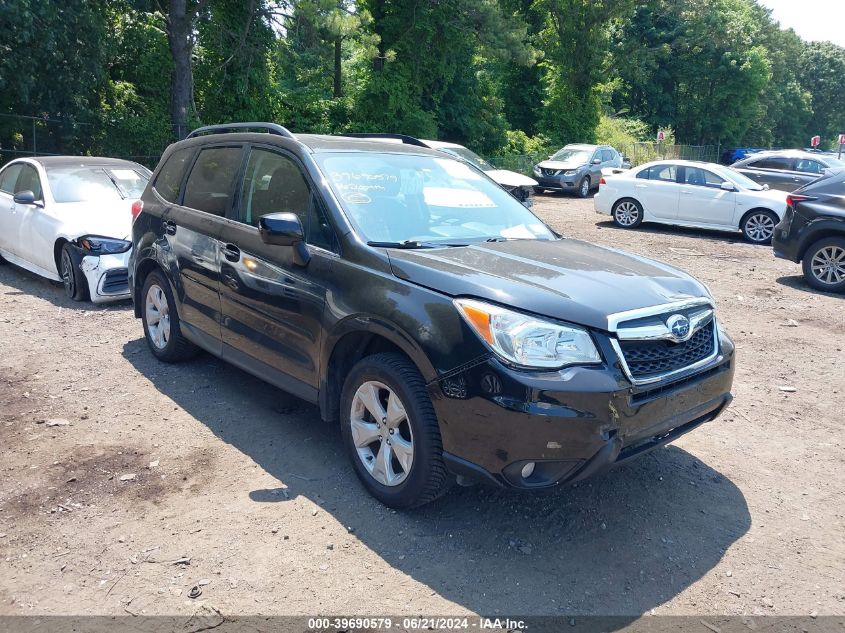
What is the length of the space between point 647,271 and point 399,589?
86.7 inches

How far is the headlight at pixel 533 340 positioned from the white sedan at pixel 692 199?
1195 cm

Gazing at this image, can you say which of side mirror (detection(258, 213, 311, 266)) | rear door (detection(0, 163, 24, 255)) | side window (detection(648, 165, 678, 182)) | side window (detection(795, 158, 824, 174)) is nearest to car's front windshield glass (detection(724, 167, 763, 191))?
side window (detection(648, 165, 678, 182))

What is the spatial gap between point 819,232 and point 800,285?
2.81ft

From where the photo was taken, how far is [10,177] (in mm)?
9609

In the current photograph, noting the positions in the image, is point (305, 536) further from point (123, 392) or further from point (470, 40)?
point (470, 40)

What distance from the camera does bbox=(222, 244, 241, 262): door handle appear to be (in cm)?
485

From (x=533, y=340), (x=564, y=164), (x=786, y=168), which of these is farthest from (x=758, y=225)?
(x=533, y=340)

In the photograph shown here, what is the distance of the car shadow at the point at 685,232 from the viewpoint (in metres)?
15.0

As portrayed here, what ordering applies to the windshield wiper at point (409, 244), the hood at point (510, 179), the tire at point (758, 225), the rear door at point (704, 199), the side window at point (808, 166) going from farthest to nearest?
1. the side window at point (808, 166)
2. the hood at point (510, 179)
3. the rear door at point (704, 199)
4. the tire at point (758, 225)
5. the windshield wiper at point (409, 244)

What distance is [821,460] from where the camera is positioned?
4.67m

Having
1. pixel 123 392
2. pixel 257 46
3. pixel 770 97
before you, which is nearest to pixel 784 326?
pixel 123 392

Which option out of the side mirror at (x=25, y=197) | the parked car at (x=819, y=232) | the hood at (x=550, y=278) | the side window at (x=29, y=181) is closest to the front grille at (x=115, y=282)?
the side mirror at (x=25, y=197)

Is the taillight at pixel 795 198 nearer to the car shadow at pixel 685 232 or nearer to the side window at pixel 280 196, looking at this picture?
the car shadow at pixel 685 232

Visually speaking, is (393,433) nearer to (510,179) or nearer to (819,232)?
(819,232)
